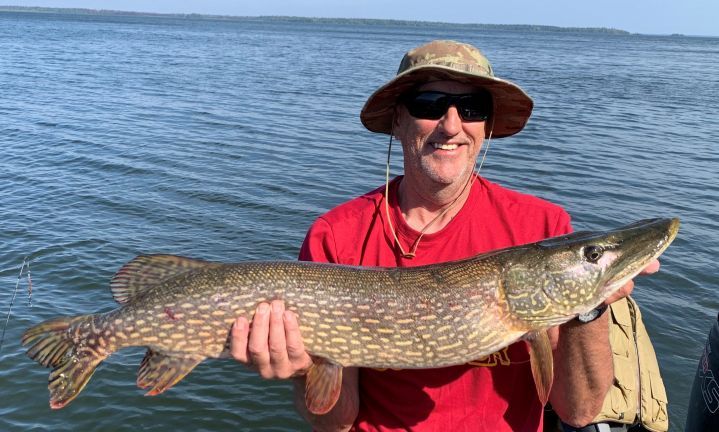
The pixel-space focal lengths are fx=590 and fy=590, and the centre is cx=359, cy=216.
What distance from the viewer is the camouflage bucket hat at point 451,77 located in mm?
2809

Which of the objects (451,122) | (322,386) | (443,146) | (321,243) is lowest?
(322,386)

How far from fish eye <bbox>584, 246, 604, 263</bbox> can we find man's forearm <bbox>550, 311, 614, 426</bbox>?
255mm

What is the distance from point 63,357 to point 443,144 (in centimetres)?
210

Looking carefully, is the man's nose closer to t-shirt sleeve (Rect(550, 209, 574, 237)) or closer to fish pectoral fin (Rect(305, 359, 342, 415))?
t-shirt sleeve (Rect(550, 209, 574, 237))

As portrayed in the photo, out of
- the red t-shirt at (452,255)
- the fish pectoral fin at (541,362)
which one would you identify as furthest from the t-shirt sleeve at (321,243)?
the fish pectoral fin at (541,362)

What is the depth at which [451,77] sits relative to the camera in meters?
2.86

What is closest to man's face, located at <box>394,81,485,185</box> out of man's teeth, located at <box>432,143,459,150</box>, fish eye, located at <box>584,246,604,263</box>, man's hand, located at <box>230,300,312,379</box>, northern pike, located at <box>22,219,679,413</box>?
man's teeth, located at <box>432,143,459,150</box>

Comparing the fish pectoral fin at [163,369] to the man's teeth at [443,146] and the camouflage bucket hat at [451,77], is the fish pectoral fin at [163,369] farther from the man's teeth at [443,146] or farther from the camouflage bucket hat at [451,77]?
the camouflage bucket hat at [451,77]

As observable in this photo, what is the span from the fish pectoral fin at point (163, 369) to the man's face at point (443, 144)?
1.39m

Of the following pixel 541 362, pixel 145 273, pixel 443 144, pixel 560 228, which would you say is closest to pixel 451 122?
pixel 443 144

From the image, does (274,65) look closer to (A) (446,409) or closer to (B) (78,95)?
(B) (78,95)

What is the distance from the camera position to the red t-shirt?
271 centimetres

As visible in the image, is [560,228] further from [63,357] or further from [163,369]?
[63,357]

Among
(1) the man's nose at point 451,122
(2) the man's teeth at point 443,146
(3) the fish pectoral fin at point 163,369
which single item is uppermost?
(1) the man's nose at point 451,122
